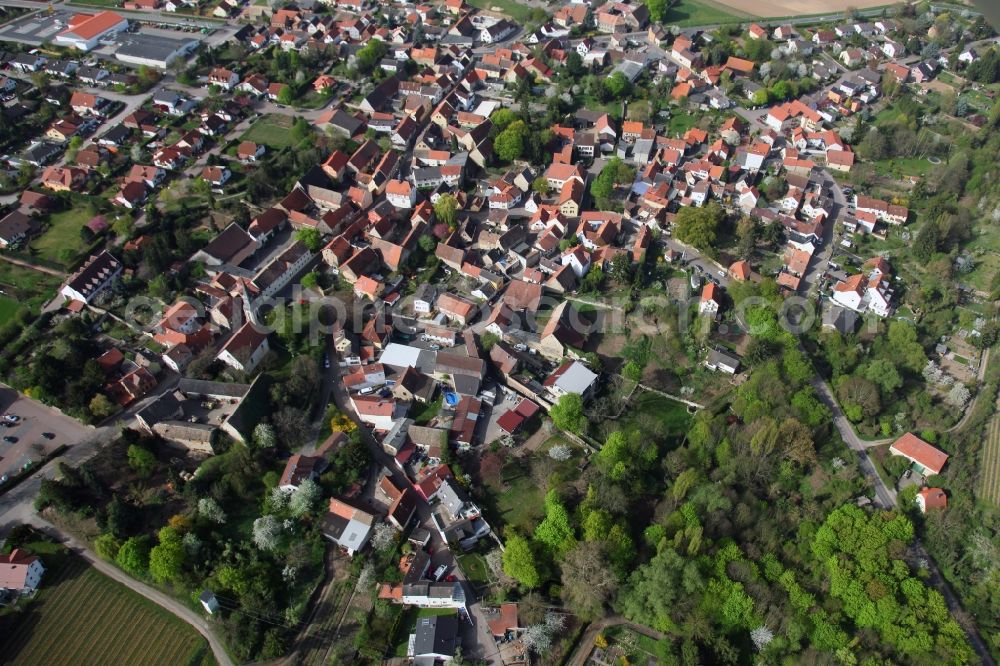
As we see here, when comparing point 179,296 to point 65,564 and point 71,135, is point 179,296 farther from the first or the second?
point 71,135

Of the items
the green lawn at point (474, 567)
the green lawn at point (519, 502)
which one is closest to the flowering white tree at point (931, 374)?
the green lawn at point (519, 502)

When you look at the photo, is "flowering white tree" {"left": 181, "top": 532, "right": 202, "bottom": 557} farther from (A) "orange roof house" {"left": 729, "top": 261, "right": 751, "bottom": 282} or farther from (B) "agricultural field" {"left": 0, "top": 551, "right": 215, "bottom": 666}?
(A) "orange roof house" {"left": 729, "top": 261, "right": 751, "bottom": 282}

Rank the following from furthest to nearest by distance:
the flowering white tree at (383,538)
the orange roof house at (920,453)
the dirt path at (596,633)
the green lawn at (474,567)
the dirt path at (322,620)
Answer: the orange roof house at (920,453) → the flowering white tree at (383,538) → the green lawn at (474,567) → the dirt path at (596,633) → the dirt path at (322,620)

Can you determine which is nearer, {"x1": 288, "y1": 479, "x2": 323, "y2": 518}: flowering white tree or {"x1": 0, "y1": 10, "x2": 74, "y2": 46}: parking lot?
{"x1": 288, "y1": 479, "x2": 323, "y2": 518}: flowering white tree

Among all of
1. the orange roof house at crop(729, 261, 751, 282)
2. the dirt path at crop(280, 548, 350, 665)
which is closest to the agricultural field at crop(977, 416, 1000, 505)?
the orange roof house at crop(729, 261, 751, 282)

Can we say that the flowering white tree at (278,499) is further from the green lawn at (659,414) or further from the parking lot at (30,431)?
the green lawn at (659,414)
